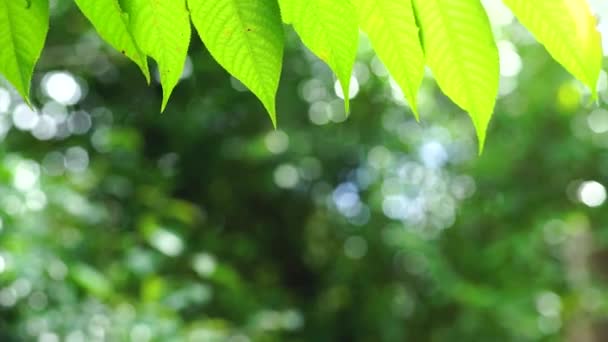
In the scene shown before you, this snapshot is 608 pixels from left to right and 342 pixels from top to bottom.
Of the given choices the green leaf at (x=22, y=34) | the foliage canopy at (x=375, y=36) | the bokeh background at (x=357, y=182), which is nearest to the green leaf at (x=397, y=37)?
the foliage canopy at (x=375, y=36)

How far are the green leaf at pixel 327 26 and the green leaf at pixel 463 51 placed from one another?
6cm

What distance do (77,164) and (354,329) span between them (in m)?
1.54

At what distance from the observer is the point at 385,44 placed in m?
0.65

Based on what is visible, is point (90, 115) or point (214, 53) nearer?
point (214, 53)

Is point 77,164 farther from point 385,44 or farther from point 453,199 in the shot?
point 385,44

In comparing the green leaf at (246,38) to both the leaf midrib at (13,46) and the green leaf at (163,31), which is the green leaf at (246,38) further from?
the leaf midrib at (13,46)

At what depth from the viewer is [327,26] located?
65cm

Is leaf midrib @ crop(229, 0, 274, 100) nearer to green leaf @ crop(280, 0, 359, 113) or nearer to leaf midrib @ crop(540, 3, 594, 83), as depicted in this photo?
green leaf @ crop(280, 0, 359, 113)

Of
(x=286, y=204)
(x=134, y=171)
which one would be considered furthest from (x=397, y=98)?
(x=134, y=171)

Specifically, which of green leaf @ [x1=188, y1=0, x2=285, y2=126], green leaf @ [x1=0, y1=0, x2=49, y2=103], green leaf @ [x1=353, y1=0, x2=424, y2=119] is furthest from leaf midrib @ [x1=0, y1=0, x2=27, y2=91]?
green leaf @ [x1=353, y1=0, x2=424, y2=119]

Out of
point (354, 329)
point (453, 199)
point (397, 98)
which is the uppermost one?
point (397, 98)

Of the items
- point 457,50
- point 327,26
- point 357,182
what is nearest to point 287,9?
point 327,26

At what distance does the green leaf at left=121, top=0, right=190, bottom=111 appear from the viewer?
25.7 inches

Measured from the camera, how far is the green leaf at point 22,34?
677 mm
